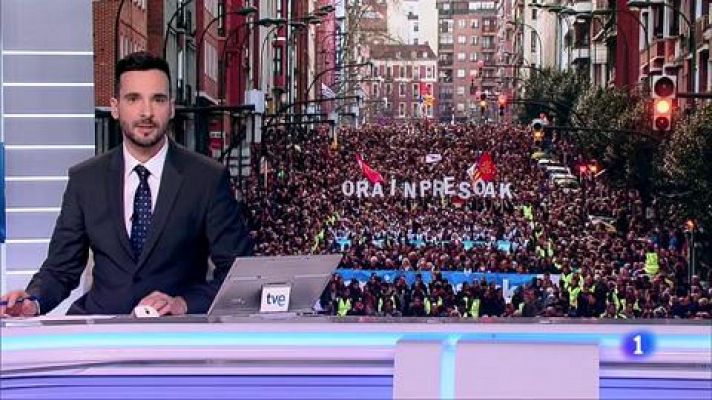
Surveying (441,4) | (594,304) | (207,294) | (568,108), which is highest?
(441,4)

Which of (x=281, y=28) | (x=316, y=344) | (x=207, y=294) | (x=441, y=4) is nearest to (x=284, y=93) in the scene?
(x=281, y=28)

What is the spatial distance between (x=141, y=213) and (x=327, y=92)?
4814mm

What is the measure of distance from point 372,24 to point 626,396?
6264mm

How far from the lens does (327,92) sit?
7.39m

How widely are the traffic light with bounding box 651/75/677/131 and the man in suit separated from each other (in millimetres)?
5140

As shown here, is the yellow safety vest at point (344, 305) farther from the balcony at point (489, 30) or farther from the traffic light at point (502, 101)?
the balcony at point (489, 30)

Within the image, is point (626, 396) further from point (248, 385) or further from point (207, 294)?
point (207, 294)

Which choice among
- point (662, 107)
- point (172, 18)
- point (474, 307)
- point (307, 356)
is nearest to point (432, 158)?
point (474, 307)

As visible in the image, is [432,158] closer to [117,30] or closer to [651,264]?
[651,264]

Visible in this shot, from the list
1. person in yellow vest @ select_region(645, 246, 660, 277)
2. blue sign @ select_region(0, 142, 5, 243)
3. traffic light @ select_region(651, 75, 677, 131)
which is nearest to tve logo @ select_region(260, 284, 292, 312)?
blue sign @ select_region(0, 142, 5, 243)

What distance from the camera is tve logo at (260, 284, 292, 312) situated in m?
2.12

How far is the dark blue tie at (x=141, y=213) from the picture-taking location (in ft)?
8.59

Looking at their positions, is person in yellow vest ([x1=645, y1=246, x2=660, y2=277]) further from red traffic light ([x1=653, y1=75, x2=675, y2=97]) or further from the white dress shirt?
the white dress shirt

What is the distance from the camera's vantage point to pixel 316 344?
4.39 feet
